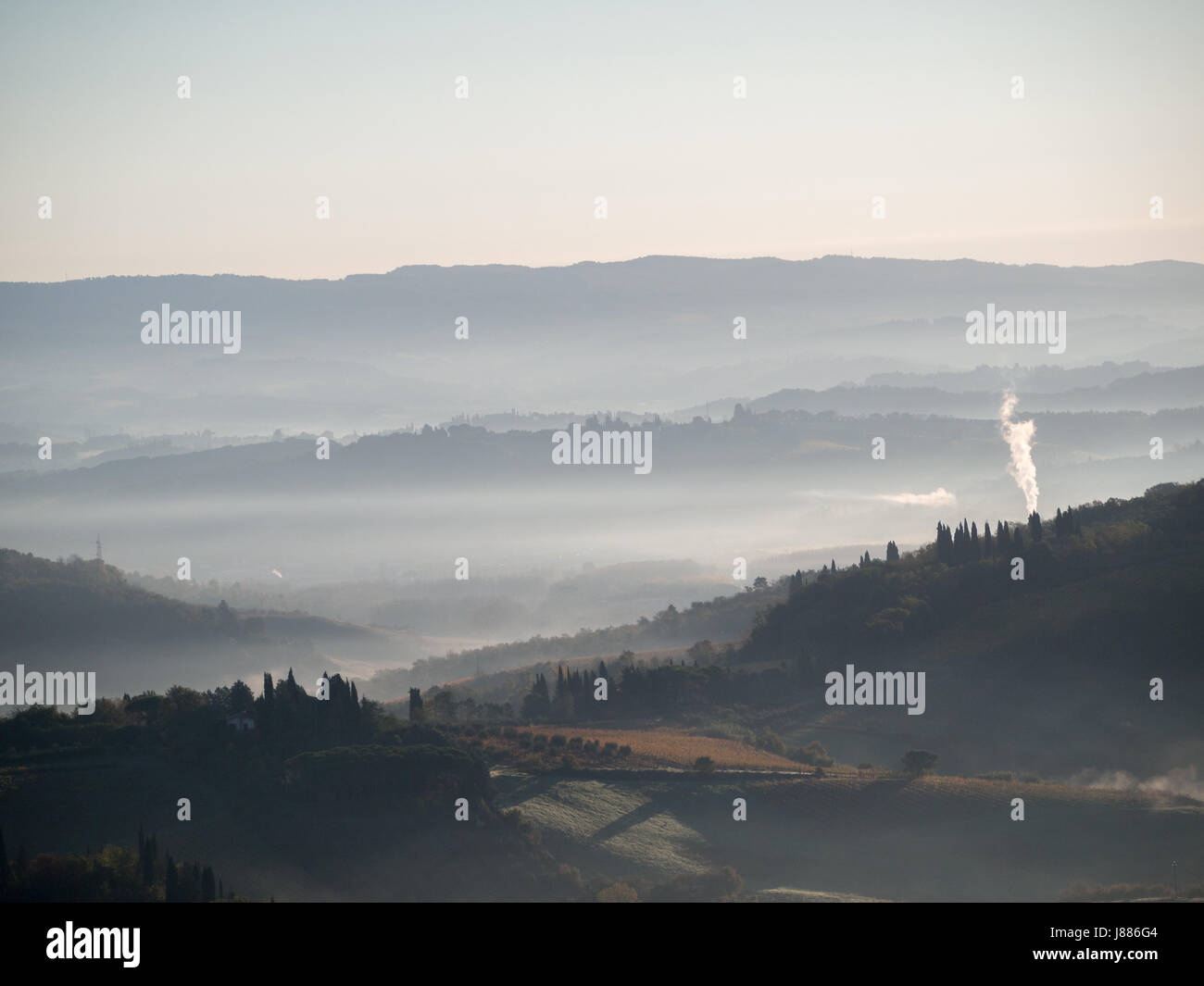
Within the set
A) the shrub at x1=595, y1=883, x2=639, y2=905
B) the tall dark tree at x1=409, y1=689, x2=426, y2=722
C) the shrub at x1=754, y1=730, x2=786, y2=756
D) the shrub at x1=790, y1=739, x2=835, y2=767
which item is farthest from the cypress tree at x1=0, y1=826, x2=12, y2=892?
the shrub at x1=754, y1=730, x2=786, y2=756

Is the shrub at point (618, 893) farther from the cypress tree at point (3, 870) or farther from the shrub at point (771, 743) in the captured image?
the shrub at point (771, 743)

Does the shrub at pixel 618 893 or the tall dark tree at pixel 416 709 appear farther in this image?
the tall dark tree at pixel 416 709

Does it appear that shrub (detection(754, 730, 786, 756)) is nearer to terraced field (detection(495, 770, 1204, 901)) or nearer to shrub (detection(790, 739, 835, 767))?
shrub (detection(790, 739, 835, 767))

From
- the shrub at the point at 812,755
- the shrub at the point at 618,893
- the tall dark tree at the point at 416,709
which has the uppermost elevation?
the tall dark tree at the point at 416,709

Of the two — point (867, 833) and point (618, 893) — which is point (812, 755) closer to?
point (867, 833)

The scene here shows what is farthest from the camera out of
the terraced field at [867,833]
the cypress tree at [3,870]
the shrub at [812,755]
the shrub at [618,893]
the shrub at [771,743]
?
the shrub at [771,743]

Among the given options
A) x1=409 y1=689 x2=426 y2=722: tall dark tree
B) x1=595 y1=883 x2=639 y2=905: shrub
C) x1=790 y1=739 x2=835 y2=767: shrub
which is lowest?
x1=595 y1=883 x2=639 y2=905: shrub

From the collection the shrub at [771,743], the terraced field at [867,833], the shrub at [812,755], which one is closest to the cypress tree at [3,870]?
the terraced field at [867,833]

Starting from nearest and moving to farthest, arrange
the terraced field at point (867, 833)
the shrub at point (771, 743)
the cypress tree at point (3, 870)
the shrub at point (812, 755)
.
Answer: the cypress tree at point (3, 870) < the terraced field at point (867, 833) < the shrub at point (812, 755) < the shrub at point (771, 743)
